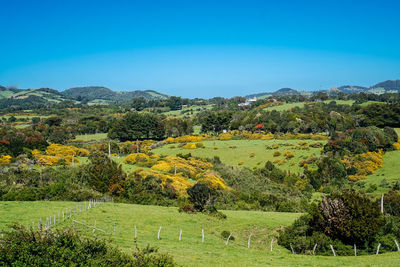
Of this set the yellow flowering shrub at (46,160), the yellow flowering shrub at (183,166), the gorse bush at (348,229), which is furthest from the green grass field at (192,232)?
the yellow flowering shrub at (183,166)

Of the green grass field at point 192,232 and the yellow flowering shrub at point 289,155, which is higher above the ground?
the yellow flowering shrub at point 289,155

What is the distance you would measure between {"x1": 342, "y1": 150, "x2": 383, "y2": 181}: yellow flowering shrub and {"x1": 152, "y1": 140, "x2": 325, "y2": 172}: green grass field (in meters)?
7.38

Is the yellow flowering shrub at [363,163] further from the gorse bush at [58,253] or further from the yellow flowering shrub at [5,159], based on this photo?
the yellow flowering shrub at [5,159]

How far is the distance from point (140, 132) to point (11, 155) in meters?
53.1

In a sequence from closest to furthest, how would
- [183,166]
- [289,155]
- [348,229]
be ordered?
[348,229]
[183,166]
[289,155]

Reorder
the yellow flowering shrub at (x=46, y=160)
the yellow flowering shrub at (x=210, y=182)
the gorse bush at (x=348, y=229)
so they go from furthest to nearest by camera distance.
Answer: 1. the yellow flowering shrub at (x=46, y=160)
2. the yellow flowering shrub at (x=210, y=182)
3. the gorse bush at (x=348, y=229)

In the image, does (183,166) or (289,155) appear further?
(289,155)

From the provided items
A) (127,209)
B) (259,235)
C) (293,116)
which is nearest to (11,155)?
(127,209)

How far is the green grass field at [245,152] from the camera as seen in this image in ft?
211

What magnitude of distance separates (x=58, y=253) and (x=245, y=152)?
62.5 meters

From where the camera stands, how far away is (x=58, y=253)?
12.2m

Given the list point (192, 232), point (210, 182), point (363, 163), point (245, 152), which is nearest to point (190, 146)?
point (245, 152)

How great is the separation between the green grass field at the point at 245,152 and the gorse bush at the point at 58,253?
5045 cm

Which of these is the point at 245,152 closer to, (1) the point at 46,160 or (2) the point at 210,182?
(2) the point at 210,182
